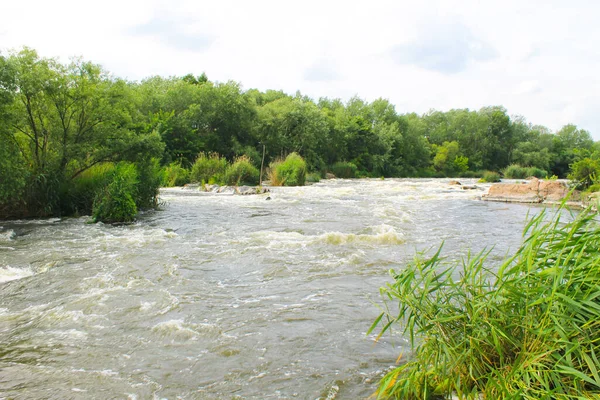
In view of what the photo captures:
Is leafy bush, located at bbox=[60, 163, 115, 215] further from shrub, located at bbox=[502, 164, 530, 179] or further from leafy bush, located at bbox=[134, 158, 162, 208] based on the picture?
shrub, located at bbox=[502, 164, 530, 179]

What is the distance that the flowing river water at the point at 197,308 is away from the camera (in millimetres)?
3623

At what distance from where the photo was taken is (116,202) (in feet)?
39.7

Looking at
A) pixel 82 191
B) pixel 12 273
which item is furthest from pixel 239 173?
pixel 12 273

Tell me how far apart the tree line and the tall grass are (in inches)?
430

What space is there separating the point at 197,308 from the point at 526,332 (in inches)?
157

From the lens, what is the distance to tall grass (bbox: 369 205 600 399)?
93.4 inches

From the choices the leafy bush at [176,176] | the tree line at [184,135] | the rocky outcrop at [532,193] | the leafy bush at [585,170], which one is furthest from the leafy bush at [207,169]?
the leafy bush at [585,170]

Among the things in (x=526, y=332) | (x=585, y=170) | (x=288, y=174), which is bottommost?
(x=526, y=332)

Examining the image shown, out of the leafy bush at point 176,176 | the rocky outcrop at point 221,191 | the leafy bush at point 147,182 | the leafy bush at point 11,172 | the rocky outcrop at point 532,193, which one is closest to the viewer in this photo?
the leafy bush at point 11,172

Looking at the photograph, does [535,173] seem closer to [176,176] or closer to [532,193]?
[532,193]

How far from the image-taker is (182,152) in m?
34.7

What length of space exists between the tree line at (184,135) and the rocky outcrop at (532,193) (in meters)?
3.81

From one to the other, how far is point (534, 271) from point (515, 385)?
76 cm

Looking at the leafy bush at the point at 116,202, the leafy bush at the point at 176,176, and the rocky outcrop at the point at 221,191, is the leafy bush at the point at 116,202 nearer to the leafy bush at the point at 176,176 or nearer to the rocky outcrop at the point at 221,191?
the rocky outcrop at the point at 221,191
